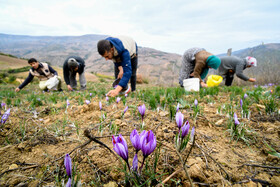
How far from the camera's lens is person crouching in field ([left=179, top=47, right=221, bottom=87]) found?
3.90 m

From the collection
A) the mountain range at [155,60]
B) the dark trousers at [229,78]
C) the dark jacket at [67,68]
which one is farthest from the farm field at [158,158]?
the mountain range at [155,60]

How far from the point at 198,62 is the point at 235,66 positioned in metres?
3.22

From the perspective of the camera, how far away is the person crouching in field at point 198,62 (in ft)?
12.8

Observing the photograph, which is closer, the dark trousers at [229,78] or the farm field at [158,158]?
the farm field at [158,158]

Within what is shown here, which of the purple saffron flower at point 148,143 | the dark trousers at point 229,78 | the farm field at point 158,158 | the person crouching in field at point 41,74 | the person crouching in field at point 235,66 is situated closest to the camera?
the purple saffron flower at point 148,143

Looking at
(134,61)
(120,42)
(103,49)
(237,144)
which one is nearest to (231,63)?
(134,61)

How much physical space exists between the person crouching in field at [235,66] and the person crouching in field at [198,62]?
7.54 feet

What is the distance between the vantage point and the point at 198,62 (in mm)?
4141

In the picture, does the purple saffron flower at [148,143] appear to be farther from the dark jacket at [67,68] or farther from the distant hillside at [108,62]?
the distant hillside at [108,62]

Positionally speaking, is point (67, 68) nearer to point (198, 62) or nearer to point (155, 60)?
point (198, 62)

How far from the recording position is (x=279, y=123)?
54.4 inches

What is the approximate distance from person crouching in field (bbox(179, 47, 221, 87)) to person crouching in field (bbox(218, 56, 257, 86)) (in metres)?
2.30

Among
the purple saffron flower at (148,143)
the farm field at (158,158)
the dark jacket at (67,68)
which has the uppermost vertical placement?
the dark jacket at (67,68)

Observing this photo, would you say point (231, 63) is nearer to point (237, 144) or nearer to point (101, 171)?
point (237, 144)
